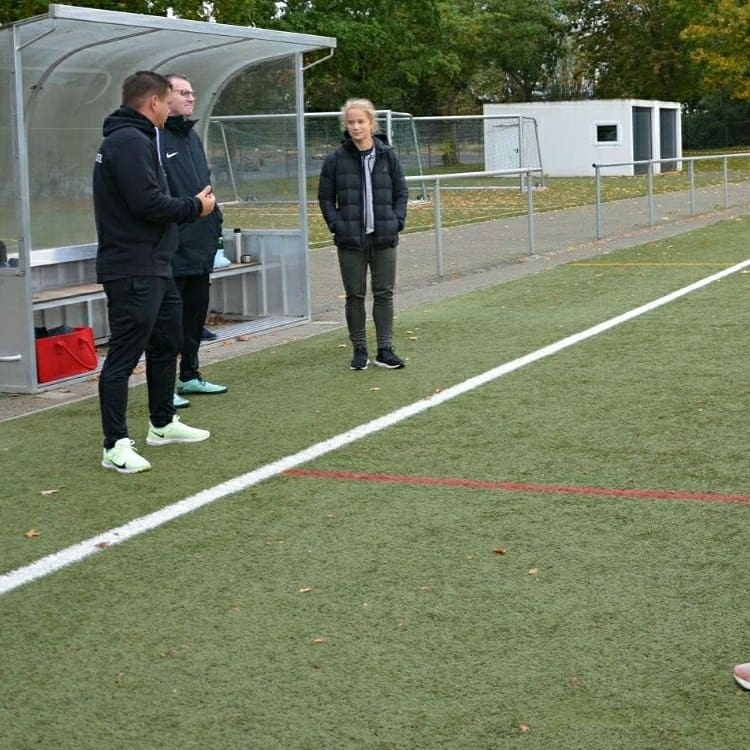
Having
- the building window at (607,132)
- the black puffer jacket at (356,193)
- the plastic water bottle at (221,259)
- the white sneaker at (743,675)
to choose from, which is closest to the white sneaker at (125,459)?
the black puffer jacket at (356,193)

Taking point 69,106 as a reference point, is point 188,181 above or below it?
below

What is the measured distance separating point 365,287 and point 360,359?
0.48m

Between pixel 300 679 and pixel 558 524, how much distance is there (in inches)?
66.7

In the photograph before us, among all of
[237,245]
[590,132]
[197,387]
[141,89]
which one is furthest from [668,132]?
[141,89]

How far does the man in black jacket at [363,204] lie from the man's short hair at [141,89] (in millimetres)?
2462

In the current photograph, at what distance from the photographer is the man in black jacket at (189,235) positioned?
25.8ft

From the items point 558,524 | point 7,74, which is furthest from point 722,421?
point 7,74

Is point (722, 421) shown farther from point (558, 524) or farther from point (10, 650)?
point (10, 650)

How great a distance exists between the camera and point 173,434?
697 centimetres

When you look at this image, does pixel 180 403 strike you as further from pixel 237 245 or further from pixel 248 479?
pixel 237 245

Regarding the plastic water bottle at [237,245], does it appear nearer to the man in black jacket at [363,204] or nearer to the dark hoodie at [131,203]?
the man in black jacket at [363,204]

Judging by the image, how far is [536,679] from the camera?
3.83 metres

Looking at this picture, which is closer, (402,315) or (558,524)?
(558,524)

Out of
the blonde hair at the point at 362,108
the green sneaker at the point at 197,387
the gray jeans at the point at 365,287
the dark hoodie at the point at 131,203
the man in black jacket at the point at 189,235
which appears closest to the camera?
the dark hoodie at the point at 131,203
